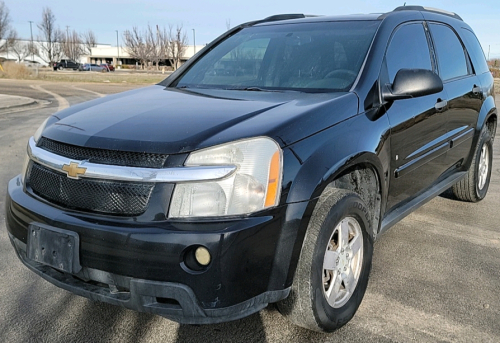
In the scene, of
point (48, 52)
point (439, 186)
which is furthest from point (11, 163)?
point (48, 52)

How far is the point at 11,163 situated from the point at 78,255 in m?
5.09

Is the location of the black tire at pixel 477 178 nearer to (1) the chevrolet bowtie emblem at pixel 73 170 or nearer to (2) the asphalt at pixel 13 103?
(1) the chevrolet bowtie emblem at pixel 73 170

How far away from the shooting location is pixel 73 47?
8312 cm

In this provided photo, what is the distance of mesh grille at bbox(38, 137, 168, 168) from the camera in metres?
2.20

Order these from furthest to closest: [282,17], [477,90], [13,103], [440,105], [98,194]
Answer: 1. [13,103]
2. [477,90]
3. [282,17]
4. [440,105]
5. [98,194]

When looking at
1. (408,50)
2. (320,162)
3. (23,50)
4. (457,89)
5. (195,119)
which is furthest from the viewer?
(23,50)

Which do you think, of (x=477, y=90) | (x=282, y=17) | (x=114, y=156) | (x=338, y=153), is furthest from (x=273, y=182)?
(x=477, y=90)

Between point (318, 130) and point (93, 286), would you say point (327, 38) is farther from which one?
point (93, 286)

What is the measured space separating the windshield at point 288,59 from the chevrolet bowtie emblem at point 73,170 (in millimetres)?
1394

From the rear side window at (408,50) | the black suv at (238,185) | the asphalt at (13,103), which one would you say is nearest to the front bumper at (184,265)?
the black suv at (238,185)

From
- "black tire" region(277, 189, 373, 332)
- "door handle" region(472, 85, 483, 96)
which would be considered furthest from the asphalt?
"black tire" region(277, 189, 373, 332)

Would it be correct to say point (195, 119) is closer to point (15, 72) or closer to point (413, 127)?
point (413, 127)

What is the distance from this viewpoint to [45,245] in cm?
237

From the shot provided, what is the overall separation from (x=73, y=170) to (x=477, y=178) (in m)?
4.11
